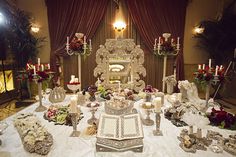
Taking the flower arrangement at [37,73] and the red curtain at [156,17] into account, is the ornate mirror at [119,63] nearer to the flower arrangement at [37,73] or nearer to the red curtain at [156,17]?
the red curtain at [156,17]

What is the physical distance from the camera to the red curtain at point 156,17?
4254 millimetres

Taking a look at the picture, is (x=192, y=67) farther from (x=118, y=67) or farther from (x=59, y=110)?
(x=59, y=110)

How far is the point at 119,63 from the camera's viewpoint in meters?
3.48

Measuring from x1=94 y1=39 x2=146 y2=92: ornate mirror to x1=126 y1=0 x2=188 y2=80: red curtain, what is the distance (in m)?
1.02

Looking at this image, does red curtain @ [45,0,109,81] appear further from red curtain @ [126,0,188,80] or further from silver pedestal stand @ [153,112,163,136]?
silver pedestal stand @ [153,112,163,136]

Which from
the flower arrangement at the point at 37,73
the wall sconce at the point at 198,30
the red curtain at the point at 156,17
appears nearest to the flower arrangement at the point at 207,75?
the flower arrangement at the point at 37,73

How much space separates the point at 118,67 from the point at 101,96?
1.28 m

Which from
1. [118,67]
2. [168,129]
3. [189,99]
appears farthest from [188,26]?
[168,129]

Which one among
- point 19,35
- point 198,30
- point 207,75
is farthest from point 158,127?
point 19,35

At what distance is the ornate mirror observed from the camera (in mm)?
3438

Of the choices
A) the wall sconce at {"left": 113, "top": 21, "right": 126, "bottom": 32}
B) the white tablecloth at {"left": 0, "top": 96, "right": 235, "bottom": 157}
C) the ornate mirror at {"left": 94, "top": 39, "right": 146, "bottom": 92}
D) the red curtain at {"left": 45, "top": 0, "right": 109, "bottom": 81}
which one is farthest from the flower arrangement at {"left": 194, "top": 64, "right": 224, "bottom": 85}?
the red curtain at {"left": 45, "top": 0, "right": 109, "bottom": 81}

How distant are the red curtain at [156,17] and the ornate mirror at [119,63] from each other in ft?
3.34

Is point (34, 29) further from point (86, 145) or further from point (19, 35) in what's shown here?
point (86, 145)

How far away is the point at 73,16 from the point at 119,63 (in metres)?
1.96
